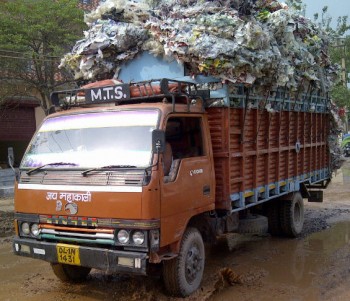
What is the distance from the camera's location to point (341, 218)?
9.64 metres

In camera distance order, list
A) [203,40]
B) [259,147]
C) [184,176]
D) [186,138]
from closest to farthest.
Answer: [184,176] < [186,138] < [203,40] < [259,147]

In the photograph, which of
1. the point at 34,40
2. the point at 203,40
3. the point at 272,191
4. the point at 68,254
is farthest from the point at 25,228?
the point at 34,40

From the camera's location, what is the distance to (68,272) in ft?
17.6

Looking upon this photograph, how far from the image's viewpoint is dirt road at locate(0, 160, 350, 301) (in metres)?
5.03

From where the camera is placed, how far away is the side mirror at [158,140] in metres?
4.12

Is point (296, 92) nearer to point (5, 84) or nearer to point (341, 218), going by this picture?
point (341, 218)

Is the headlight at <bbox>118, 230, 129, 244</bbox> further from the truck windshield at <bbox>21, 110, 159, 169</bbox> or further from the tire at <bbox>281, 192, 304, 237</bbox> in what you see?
the tire at <bbox>281, 192, 304, 237</bbox>

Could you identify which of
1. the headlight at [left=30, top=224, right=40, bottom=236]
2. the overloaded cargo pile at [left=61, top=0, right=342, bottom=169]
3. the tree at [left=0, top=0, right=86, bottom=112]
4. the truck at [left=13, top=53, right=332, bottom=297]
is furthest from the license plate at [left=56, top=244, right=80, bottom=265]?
the tree at [left=0, top=0, right=86, bottom=112]

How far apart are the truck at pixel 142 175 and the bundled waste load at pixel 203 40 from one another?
28 centimetres

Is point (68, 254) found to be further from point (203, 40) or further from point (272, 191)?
point (272, 191)

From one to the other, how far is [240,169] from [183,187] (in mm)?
1362

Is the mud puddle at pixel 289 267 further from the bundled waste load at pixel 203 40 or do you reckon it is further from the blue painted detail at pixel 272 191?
the bundled waste load at pixel 203 40

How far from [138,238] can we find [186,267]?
0.88 metres

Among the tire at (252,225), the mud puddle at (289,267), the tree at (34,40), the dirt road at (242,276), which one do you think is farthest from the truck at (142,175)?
the tree at (34,40)
